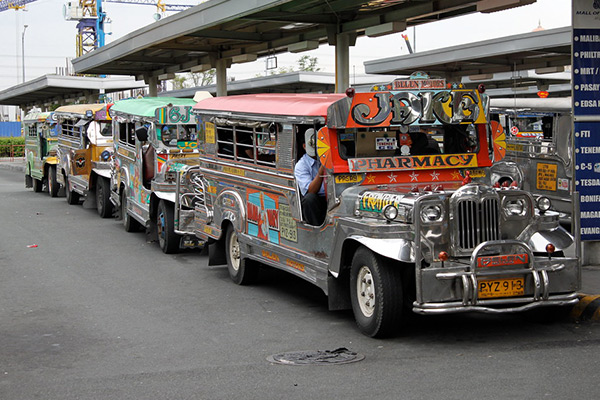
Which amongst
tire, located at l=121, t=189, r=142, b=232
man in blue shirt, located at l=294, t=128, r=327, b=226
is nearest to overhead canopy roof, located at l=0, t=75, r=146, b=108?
tire, located at l=121, t=189, r=142, b=232

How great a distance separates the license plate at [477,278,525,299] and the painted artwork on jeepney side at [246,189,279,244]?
10.3 ft

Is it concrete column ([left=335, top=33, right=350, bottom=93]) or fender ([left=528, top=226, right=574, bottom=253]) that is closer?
fender ([left=528, top=226, right=574, bottom=253])

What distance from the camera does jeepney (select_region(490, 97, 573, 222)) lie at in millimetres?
14773

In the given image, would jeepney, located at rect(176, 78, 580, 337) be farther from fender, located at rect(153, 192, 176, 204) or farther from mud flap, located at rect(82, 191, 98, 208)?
mud flap, located at rect(82, 191, 98, 208)

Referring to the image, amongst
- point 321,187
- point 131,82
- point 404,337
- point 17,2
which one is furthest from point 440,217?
point 17,2

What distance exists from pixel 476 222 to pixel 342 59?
10.3 metres

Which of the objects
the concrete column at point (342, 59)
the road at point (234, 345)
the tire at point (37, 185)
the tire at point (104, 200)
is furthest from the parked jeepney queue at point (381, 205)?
the tire at point (37, 185)

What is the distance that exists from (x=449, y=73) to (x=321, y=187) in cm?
2097

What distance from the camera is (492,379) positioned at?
6562 millimetres

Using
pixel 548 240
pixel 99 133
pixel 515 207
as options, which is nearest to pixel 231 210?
pixel 515 207

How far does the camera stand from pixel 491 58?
2481 cm

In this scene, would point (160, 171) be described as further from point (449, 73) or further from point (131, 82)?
point (131, 82)

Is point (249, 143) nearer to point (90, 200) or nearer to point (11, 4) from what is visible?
point (90, 200)

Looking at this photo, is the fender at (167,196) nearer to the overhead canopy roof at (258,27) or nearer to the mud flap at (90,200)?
the overhead canopy roof at (258,27)
